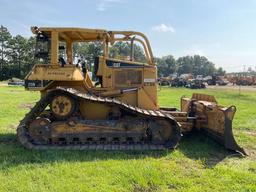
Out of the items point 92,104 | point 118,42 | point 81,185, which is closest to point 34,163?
point 81,185

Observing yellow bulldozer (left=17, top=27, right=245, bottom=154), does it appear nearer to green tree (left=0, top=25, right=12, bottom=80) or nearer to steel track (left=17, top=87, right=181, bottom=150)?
steel track (left=17, top=87, right=181, bottom=150)

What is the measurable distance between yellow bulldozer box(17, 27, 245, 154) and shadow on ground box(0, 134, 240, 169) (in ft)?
0.77

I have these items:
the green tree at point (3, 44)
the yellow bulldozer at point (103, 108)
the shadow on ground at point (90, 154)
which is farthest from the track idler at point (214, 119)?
the green tree at point (3, 44)

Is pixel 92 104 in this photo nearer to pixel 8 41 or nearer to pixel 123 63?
pixel 123 63

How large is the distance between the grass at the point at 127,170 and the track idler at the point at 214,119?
0.29 meters

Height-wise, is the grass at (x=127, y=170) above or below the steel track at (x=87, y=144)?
below

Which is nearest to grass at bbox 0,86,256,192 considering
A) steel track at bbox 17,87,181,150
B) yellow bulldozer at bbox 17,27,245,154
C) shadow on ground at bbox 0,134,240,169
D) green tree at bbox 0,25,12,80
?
shadow on ground at bbox 0,134,240,169

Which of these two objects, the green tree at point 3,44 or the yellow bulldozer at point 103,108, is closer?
the yellow bulldozer at point 103,108

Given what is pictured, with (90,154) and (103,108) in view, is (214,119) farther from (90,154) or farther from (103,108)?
(90,154)

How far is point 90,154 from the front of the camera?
6422 millimetres

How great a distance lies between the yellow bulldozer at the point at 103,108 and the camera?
6.94 m

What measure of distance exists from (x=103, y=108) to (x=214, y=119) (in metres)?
2.83

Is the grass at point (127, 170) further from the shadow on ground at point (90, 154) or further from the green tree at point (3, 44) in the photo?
the green tree at point (3, 44)

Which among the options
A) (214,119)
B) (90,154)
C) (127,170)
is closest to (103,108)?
(90,154)
